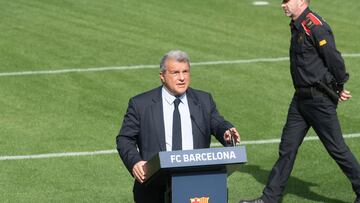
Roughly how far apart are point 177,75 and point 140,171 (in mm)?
856

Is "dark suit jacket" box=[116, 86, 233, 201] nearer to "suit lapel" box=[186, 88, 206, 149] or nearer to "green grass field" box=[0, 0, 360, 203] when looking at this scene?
"suit lapel" box=[186, 88, 206, 149]

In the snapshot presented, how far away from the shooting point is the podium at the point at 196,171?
794 cm

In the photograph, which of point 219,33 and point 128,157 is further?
point 219,33

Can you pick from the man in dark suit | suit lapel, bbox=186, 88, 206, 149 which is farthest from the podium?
suit lapel, bbox=186, 88, 206, 149

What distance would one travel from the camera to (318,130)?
12078 mm

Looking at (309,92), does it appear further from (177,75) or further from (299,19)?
(177,75)

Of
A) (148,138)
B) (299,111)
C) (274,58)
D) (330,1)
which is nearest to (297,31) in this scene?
(299,111)

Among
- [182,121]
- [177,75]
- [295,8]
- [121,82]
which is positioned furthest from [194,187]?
[121,82]

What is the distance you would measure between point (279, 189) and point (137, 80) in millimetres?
6623

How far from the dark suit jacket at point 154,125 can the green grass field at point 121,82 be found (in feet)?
12.4

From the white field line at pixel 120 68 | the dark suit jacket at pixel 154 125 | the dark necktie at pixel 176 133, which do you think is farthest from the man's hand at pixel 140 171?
the white field line at pixel 120 68

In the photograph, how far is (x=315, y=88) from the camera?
1195 centimetres

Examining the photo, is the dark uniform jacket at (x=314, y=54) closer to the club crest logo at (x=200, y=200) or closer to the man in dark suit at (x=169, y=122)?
the man in dark suit at (x=169, y=122)

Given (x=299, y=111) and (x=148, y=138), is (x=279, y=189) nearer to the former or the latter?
(x=299, y=111)
